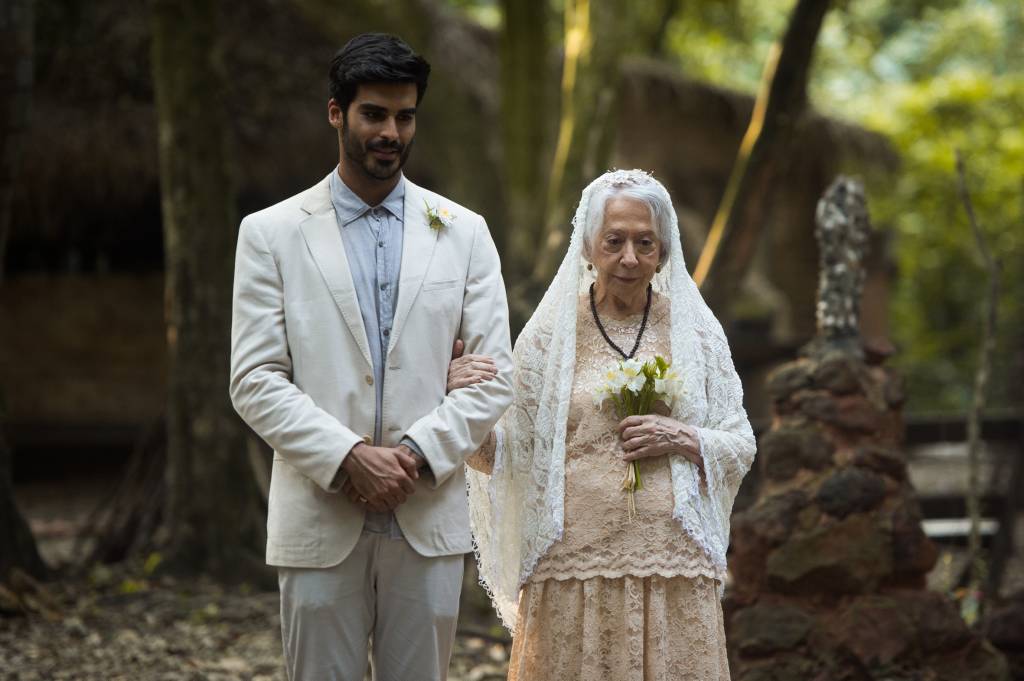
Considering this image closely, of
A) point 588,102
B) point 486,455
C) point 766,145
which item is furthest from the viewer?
A: point 588,102

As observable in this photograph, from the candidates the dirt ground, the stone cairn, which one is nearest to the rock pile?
the stone cairn

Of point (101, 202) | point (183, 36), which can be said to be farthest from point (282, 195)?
point (183, 36)

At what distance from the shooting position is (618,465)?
3156 mm

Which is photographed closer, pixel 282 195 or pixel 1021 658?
pixel 1021 658

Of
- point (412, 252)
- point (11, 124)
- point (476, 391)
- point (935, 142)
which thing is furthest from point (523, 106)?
point (935, 142)

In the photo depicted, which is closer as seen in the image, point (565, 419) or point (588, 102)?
point (565, 419)

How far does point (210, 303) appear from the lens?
619 cm

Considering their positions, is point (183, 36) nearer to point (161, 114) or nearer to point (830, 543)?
point (161, 114)

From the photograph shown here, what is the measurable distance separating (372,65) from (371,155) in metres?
0.20

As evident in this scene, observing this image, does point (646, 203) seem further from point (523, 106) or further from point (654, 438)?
point (523, 106)

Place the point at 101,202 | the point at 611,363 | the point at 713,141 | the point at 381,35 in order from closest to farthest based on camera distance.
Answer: the point at 381,35 < the point at 611,363 < the point at 101,202 < the point at 713,141

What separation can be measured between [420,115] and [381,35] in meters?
5.52

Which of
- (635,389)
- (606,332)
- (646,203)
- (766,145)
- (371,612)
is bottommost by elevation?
(371,612)

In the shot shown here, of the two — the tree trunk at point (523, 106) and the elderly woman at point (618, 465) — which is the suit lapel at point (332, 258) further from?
the tree trunk at point (523, 106)
